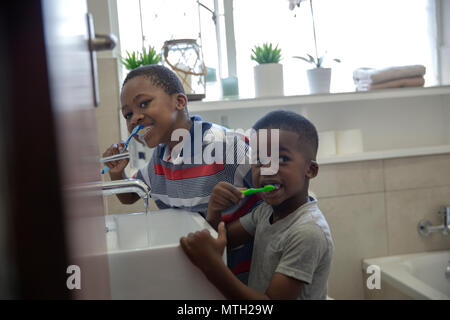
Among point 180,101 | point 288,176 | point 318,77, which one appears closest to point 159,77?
point 180,101

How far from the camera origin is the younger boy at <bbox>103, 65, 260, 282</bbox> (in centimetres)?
83

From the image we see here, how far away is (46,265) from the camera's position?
0.21 metres

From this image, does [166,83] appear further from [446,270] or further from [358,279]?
[446,270]

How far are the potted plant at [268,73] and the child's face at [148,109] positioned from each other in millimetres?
646

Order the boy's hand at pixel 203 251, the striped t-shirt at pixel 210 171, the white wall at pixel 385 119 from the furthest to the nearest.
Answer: the white wall at pixel 385 119 < the striped t-shirt at pixel 210 171 < the boy's hand at pixel 203 251

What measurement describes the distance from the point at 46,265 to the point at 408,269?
147 cm

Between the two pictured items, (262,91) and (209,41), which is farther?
(209,41)

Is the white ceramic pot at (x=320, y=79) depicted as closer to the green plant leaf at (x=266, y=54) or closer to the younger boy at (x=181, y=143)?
the green plant leaf at (x=266, y=54)

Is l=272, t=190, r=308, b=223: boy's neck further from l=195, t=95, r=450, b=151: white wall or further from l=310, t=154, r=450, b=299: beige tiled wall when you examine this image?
l=195, t=95, r=450, b=151: white wall

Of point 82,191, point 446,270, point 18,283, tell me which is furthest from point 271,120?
point 446,270

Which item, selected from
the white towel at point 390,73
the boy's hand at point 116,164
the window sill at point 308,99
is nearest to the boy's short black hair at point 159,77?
the boy's hand at point 116,164

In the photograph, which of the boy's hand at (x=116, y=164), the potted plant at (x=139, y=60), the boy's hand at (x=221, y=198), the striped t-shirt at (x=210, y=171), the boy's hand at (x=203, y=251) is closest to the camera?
the boy's hand at (x=203, y=251)

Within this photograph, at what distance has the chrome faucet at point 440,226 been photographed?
4.93ft
